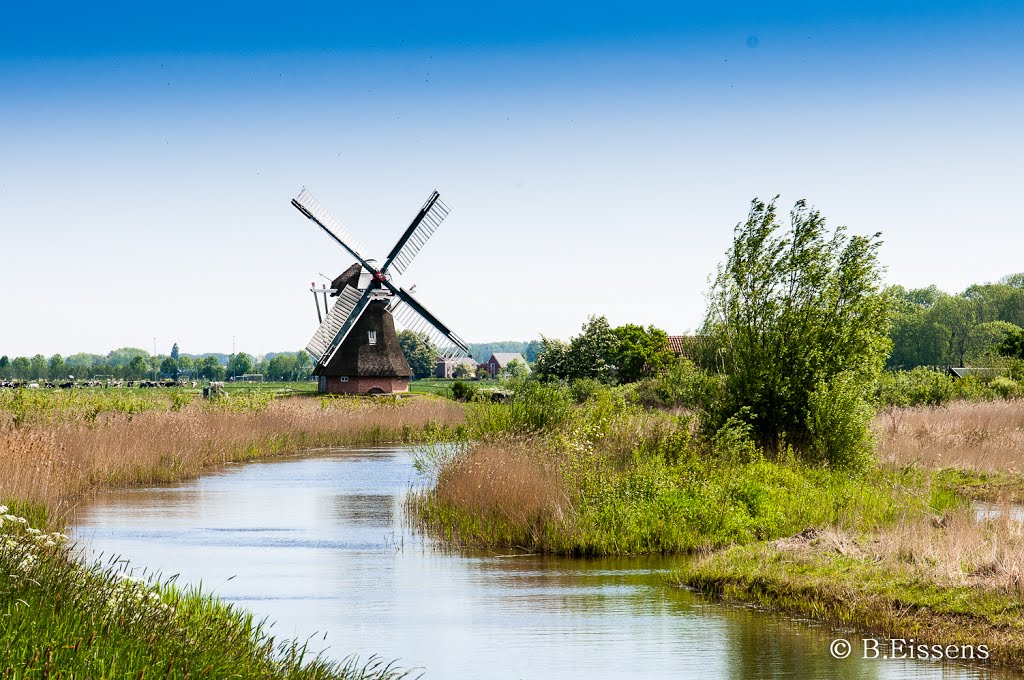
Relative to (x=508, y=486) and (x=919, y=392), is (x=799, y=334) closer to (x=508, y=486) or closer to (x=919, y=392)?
(x=508, y=486)

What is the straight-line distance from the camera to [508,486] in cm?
2036

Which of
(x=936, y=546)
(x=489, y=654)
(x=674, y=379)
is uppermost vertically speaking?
(x=674, y=379)

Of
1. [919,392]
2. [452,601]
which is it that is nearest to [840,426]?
[452,601]

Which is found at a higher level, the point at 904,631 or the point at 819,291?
the point at 819,291

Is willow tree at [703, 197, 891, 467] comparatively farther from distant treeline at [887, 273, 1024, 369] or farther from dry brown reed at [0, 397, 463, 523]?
distant treeline at [887, 273, 1024, 369]

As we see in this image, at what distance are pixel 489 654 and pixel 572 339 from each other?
58.1 m

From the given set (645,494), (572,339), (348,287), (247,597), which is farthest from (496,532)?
(572,339)

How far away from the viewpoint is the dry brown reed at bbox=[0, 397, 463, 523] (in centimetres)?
2186

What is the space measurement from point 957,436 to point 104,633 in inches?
1067

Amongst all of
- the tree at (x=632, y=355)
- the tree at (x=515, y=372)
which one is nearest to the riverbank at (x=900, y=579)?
the tree at (x=515, y=372)

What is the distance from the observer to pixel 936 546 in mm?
14281

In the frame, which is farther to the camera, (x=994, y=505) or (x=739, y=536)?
(x=994, y=505)

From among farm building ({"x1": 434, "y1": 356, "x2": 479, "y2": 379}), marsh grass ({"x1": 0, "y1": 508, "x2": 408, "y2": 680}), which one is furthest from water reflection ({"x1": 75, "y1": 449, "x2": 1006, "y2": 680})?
farm building ({"x1": 434, "y1": 356, "x2": 479, "y2": 379})

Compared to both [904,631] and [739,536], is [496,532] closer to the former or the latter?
[739,536]
